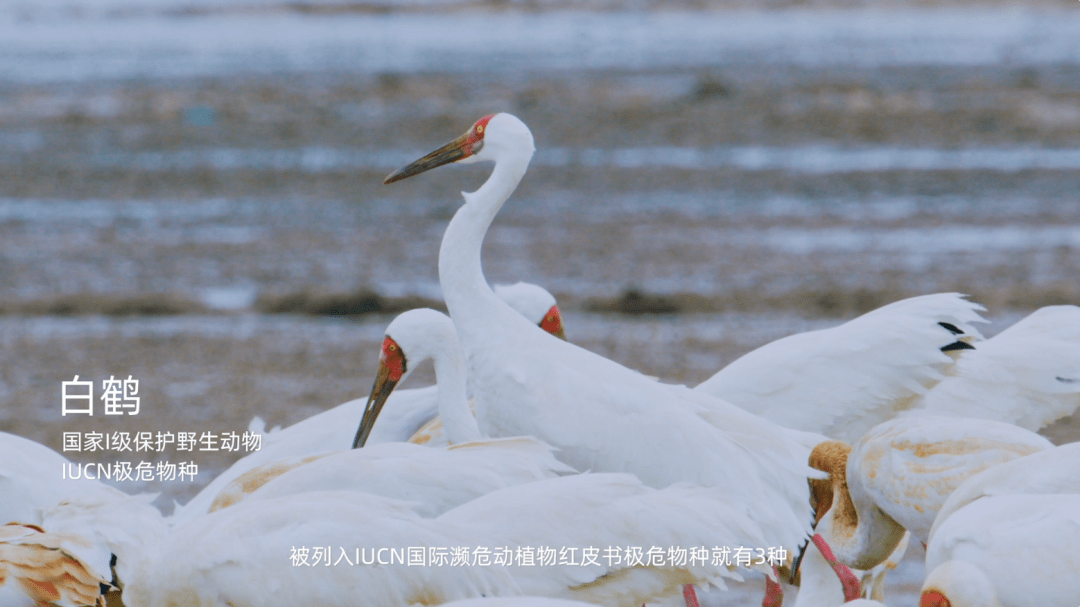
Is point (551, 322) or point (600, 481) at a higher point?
point (600, 481)

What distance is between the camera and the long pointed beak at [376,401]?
473cm

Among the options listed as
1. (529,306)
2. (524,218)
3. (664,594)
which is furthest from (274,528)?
(524,218)

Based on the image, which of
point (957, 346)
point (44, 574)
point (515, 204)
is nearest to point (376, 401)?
point (44, 574)

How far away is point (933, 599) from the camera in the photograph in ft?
11.0

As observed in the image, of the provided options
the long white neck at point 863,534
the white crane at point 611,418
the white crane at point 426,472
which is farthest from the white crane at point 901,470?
the white crane at point 426,472

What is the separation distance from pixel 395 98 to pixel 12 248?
7.40 m

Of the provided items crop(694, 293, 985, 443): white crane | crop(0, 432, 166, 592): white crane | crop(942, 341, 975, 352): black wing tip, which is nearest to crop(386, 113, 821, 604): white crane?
crop(694, 293, 985, 443): white crane

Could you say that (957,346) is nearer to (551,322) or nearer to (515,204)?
(551,322)

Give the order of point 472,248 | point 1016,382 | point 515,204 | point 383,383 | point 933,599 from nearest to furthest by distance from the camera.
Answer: point 933,599
point 472,248
point 383,383
point 1016,382
point 515,204

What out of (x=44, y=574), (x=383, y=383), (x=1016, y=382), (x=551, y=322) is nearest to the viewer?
(x=44, y=574)

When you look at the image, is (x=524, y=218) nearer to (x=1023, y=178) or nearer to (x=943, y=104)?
(x=1023, y=178)

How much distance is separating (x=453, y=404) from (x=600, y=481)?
98 centimetres

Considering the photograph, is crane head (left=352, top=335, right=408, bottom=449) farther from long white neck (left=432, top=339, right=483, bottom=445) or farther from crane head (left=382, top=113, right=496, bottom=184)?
crane head (left=382, top=113, right=496, bottom=184)

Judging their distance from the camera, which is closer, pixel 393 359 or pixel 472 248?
pixel 472 248
